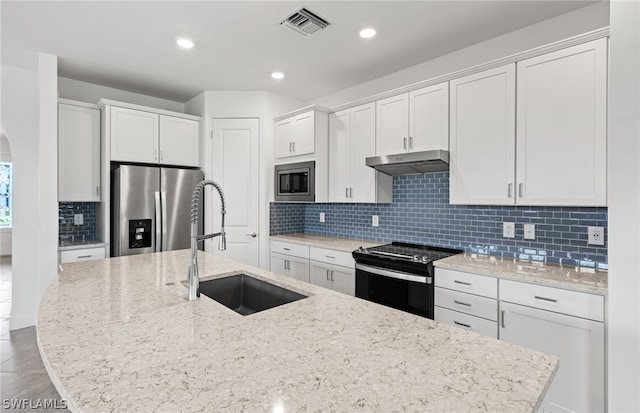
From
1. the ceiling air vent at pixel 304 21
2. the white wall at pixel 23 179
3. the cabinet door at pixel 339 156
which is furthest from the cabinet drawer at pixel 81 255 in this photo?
the ceiling air vent at pixel 304 21

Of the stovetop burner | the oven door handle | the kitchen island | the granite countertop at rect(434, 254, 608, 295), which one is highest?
the stovetop burner

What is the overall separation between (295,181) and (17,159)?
2855 mm

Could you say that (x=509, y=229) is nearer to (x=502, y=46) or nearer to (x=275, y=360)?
(x=502, y=46)

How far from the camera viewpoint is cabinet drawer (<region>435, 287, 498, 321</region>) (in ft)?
6.82

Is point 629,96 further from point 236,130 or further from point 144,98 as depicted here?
point 144,98

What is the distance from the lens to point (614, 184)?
62.4 inches

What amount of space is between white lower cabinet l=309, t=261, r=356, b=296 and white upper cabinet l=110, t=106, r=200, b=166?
1998 millimetres

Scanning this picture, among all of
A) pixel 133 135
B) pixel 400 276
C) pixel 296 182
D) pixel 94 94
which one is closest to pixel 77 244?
pixel 133 135

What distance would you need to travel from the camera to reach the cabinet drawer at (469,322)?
6.82 ft

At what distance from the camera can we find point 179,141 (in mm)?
3838

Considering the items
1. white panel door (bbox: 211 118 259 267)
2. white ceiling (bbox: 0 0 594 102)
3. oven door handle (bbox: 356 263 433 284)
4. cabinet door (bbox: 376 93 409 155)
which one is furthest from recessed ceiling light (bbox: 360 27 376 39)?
oven door handle (bbox: 356 263 433 284)

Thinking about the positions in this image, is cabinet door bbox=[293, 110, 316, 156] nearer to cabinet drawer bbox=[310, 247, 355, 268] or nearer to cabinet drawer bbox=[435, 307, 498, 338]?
cabinet drawer bbox=[310, 247, 355, 268]

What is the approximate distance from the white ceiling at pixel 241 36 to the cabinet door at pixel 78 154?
0.48 m

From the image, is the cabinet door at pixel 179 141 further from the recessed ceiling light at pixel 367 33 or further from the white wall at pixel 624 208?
the white wall at pixel 624 208
